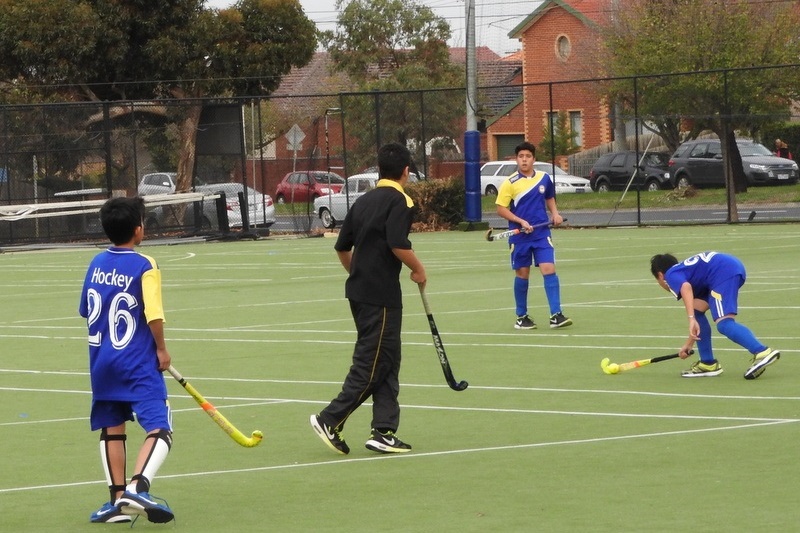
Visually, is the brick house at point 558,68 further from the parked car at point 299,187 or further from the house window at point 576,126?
the parked car at point 299,187

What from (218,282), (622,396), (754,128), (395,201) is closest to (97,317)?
(395,201)

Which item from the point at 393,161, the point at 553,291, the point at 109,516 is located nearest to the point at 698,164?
the point at 553,291

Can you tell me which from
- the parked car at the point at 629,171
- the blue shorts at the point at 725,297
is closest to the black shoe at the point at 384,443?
the blue shorts at the point at 725,297

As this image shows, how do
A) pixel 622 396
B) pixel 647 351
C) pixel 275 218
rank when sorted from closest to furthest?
pixel 622 396
pixel 647 351
pixel 275 218

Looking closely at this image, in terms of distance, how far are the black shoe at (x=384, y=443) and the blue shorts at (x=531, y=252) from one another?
21.4 feet

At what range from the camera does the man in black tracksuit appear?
8703 mm

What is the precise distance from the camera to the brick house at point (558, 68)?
5338cm

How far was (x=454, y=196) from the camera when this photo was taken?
34688 millimetres

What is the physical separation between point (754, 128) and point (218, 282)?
1766 cm

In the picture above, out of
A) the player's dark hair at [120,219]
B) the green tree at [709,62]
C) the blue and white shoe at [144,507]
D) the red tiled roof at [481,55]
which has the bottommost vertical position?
the blue and white shoe at [144,507]

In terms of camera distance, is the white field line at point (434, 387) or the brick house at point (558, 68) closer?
the white field line at point (434, 387)

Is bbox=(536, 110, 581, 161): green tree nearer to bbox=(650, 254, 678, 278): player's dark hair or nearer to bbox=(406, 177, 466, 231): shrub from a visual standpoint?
bbox=(406, 177, 466, 231): shrub

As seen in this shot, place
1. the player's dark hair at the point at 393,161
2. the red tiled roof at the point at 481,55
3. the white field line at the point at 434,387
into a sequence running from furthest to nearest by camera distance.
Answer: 1. the red tiled roof at the point at 481,55
2. the white field line at the point at 434,387
3. the player's dark hair at the point at 393,161

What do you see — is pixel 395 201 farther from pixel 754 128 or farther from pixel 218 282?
pixel 754 128
